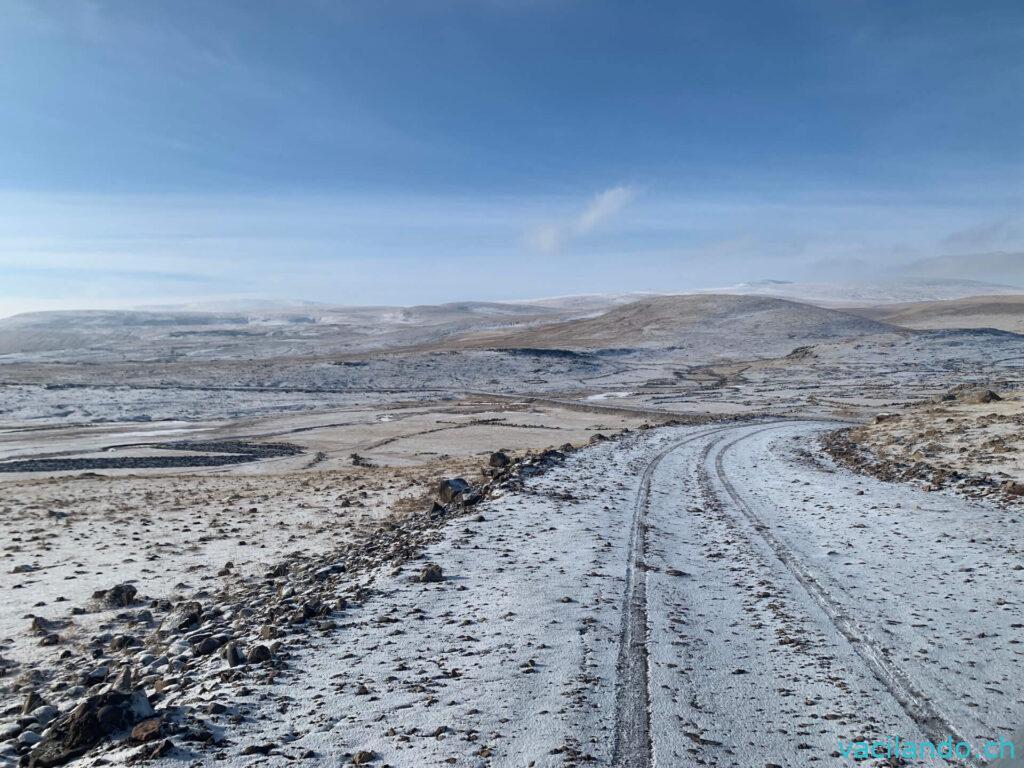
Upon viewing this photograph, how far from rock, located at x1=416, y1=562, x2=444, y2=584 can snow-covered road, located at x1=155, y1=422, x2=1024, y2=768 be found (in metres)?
0.19

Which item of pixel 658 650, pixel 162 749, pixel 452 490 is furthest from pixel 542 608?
pixel 452 490

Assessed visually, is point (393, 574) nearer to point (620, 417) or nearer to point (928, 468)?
point (928, 468)

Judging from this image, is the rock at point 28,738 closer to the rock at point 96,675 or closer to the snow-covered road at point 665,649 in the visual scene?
the rock at point 96,675

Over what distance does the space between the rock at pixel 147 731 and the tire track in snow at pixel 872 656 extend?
5852mm

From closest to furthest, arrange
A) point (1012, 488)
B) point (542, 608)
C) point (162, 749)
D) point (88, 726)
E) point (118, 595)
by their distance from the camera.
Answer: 1. point (162, 749)
2. point (88, 726)
3. point (542, 608)
4. point (118, 595)
5. point (1012, 488)

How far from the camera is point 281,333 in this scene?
145 metres

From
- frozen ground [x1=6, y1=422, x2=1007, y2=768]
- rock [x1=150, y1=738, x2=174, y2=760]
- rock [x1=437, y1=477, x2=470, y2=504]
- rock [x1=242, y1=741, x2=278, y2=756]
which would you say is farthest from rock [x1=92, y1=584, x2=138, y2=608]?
rock [x1=437, y1=477, x2=470, y2=504]

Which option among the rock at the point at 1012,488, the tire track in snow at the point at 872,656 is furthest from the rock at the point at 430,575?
the rock at the point at 1012,488

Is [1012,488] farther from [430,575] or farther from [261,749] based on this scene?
[261,749]

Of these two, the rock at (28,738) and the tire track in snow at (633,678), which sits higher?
the tire track in snow at (633,678)

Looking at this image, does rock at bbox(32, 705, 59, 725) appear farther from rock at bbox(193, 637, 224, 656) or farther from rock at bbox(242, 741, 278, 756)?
rock at bbox(242, 741, 278, 756)

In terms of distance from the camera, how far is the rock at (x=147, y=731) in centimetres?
495

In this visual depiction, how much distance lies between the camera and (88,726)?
5117mm

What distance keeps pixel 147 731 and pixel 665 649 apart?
4.62m
